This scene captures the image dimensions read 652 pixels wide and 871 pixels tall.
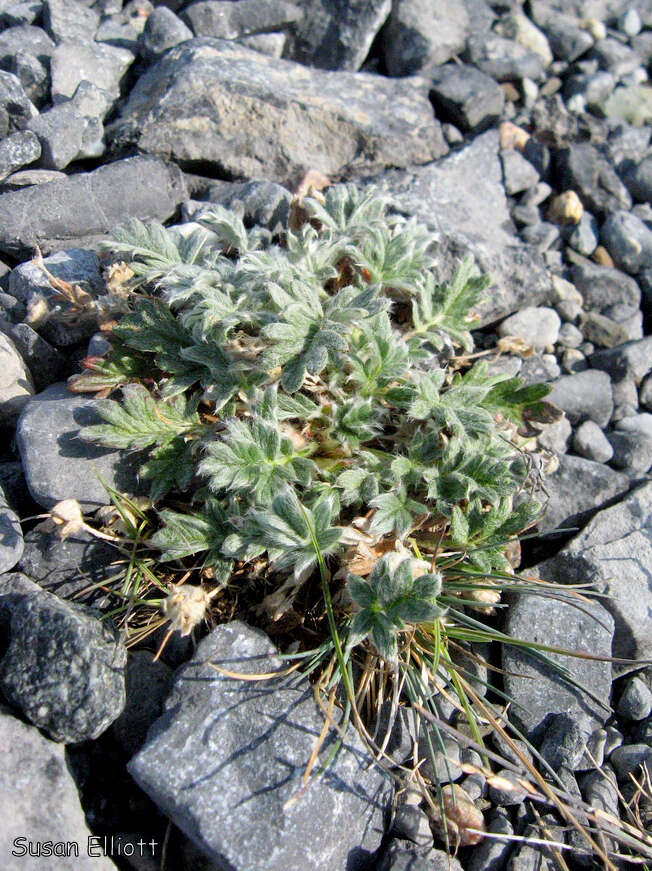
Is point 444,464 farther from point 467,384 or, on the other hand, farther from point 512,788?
point 512,788

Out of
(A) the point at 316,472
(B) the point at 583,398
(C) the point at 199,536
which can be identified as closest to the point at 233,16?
(B) the point at 583,398

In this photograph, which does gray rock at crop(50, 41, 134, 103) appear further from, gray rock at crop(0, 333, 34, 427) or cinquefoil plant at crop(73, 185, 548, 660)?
gray rock at crop(0, 333, 34, 427)

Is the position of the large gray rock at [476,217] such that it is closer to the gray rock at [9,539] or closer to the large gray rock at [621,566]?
the large gray rock at [621,566]

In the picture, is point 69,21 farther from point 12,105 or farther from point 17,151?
point 17,151

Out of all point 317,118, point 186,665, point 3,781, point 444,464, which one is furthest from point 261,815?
point 317,118

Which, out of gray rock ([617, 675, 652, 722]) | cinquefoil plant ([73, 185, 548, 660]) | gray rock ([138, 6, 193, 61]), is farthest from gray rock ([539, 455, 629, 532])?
gray rock ([138, 6, 193, 61])
